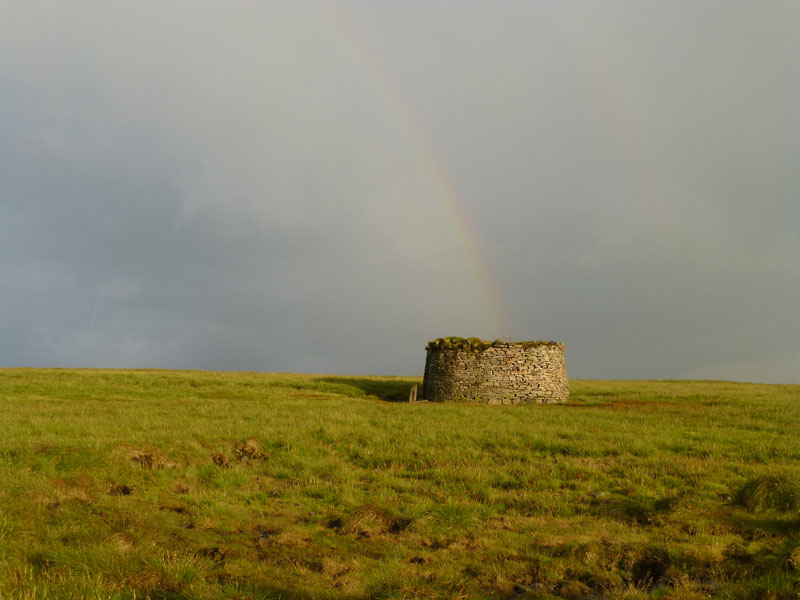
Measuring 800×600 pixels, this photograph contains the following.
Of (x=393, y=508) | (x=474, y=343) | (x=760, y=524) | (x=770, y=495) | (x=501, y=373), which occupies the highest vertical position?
(x=474, y=343)

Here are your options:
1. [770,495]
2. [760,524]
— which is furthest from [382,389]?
[760,524]

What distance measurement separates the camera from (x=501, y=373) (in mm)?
35125

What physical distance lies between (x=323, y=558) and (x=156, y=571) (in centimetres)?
223

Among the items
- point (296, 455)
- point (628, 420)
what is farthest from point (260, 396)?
point (628, 420)

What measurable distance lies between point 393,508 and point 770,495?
740 centimetres

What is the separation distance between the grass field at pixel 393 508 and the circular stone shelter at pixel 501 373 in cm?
1503

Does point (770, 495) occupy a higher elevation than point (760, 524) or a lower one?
higher

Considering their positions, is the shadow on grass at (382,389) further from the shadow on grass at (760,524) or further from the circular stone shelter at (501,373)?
the shadow on grass at (760,524)

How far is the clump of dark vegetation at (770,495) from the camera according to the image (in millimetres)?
9914

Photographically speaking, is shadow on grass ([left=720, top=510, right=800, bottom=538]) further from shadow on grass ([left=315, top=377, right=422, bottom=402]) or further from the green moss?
shadow on grass ([left=315, top=377, right=422, bottom=402])

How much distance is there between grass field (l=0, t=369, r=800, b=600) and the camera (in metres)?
6.71

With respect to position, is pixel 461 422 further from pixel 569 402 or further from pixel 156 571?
pixel 569 402

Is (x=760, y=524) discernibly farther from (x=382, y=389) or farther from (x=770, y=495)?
(x=382, y=389)

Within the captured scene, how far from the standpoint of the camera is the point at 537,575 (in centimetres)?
718
